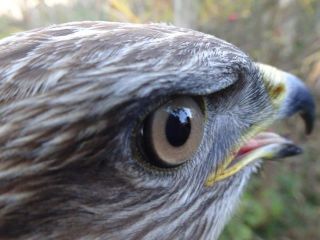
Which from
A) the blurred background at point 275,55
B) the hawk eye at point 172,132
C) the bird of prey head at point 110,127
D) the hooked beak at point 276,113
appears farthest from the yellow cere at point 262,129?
the blurred background at point 275,55

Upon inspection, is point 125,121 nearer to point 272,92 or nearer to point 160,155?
point 160,155

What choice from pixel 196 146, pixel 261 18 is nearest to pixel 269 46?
pixel 261 18

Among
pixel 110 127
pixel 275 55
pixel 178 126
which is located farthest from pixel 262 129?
pixel 275 55

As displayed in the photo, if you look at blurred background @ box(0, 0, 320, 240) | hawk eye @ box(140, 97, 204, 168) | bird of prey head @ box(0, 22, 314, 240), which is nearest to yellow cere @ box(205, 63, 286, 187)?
bird of prey head @ box(0, 22, 314, 240)

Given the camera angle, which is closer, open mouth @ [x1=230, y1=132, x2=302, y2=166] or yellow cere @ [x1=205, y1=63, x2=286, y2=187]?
yellow cere @ [x1=205, y1=63, x2=286, y2=187]

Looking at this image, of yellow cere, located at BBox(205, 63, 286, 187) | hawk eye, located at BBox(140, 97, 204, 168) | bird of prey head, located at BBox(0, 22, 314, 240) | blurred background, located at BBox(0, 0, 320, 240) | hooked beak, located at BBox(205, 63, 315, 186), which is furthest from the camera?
blurred background, located at BBox(0, 0, 320, 240)

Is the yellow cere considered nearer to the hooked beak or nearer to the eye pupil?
the hooked beak

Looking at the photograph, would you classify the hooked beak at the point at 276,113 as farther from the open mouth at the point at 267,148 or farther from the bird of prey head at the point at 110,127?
the bird of prey head at the point at 110,127

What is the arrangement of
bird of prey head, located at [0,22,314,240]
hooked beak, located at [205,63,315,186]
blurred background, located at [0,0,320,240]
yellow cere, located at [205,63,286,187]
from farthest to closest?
blurred background, located at [0,0,320,240]
hooked beak, located at [205,63,315,186]
yellow cere, located at [205,63,286,187]
bird of prey head, located at [0,22,314,240]
